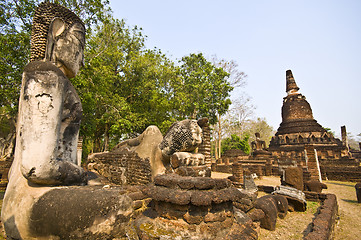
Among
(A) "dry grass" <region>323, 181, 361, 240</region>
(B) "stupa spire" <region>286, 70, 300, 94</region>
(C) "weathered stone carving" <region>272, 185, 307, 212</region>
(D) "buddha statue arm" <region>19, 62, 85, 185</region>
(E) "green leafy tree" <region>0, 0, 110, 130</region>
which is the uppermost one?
(B) "stupa spire" <region>286, 70, 300, 94</region>

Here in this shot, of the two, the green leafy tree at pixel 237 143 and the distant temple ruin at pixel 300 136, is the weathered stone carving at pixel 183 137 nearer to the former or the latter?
the distant temple ruin at pixel 300 136

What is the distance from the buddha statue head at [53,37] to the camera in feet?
6.37

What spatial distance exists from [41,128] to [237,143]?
31688mm

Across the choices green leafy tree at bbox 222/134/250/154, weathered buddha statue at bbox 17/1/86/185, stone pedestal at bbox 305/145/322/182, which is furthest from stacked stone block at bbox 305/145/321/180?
green leafy tree at bbox 222/134/250/154

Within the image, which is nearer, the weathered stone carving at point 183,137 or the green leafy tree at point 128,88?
the weathered stone carving at point 183,137

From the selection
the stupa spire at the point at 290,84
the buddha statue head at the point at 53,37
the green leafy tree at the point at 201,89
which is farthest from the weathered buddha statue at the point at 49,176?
the stupa spire at the point at 290,84

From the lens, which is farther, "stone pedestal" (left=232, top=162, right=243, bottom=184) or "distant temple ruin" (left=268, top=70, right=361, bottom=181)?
"distant temple ruin" (left=268, top=70, right=361, bottom=181)

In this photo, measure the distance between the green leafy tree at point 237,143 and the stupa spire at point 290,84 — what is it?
9.75 m

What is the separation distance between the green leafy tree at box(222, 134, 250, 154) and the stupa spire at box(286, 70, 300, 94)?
975 cm

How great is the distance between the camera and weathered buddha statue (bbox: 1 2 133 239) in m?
1.36

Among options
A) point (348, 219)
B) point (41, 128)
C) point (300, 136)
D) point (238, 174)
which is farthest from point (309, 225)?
point (300, 136)

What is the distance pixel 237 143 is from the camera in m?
31.1

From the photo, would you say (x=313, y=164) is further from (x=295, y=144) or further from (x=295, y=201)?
(x=295, y=144)

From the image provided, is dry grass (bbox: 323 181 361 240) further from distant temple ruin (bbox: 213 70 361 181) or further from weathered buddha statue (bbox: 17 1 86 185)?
distant temple ruin (bbox: 213 70 361 181)
